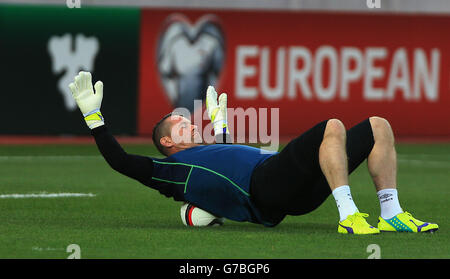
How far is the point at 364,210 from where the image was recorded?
10.7m

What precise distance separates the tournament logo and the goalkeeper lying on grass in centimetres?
1191

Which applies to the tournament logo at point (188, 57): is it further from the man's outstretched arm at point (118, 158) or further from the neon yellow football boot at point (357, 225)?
the neon yellow football boot at point (357, 225)

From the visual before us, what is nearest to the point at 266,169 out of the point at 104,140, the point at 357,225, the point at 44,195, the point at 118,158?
the point at 357,225

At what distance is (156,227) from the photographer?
348 inches

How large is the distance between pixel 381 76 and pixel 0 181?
9915mm

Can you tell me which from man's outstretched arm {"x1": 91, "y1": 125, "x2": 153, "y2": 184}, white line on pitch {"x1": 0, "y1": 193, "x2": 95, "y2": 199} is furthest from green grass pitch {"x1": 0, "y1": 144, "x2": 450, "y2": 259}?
man's outstretched arm {"x1": 91, "y1": 125, "x2": 153, "y2": 184}

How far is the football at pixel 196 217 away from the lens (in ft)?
28.2

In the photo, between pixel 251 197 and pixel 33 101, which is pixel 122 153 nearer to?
pixel 251 197

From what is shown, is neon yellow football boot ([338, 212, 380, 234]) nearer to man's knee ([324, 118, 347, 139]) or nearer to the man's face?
man's knee ([324, 118, 347, 139])

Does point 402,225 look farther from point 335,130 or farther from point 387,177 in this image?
point 335,130

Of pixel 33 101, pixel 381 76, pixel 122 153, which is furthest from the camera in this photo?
pixel 381 76

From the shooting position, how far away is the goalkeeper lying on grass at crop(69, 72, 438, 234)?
26.1 feet

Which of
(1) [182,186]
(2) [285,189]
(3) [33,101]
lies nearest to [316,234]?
(2) [285,189]

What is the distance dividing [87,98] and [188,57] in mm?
12337
